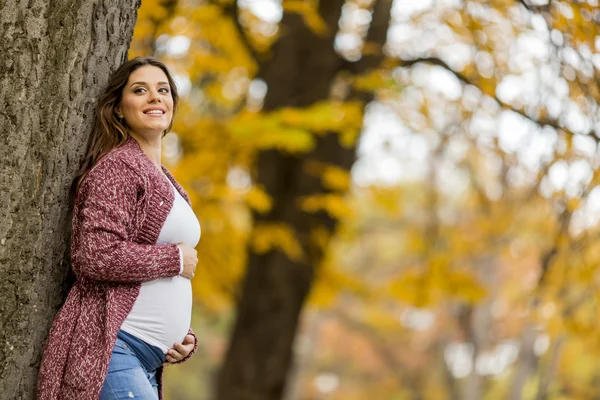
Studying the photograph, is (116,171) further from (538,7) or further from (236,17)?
(236,17)

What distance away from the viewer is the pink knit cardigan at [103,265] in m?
2.28

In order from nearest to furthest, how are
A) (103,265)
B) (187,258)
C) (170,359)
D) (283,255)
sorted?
(103,265), (187,258), (170,359), (283,255)

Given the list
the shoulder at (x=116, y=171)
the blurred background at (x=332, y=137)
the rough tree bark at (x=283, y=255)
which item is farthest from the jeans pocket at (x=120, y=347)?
the rough tree bark at (x=283, y=255)

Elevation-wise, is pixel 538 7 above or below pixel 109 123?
above

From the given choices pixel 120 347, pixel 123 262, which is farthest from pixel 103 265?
pixel 120 347

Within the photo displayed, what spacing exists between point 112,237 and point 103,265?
0.09 meters

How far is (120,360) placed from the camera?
234cm

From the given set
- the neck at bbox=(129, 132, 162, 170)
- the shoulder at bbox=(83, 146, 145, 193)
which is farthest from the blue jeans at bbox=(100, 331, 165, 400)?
the neck at bbox=(129, 132, 162, 170)

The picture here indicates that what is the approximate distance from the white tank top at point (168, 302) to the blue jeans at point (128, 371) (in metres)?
0.03

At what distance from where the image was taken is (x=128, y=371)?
235 cm

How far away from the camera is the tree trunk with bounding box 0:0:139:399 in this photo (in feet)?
7.64

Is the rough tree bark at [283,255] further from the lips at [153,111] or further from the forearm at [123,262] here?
the forearm at [123,262]

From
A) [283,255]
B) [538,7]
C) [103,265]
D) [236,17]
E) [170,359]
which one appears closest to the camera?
[103,265]

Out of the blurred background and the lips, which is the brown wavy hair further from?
the blurred background
